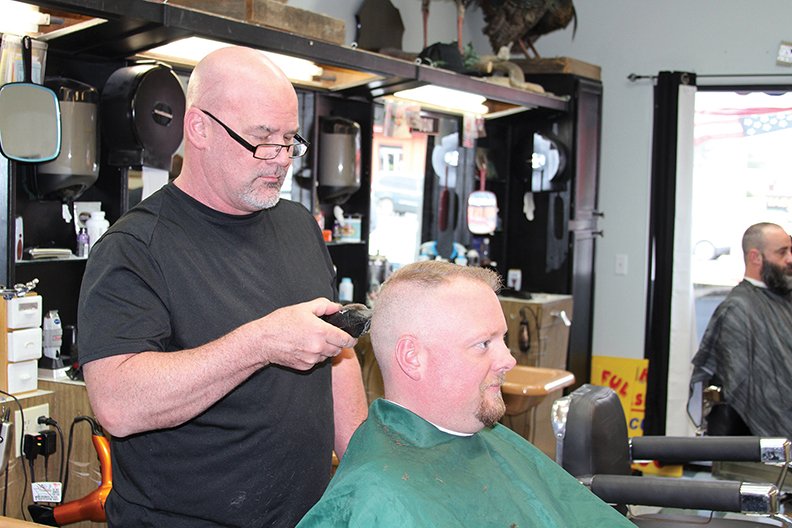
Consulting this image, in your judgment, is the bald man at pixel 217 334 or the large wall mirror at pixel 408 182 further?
the large wall mirror at pixel 408 182

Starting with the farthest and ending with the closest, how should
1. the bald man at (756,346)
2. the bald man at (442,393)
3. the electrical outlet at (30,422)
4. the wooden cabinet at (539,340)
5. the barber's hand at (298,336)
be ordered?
the wooden cabinet at (539,340), the bald man at (756,346), the electrical outlet at (30,422), the bald man at (442,393), the barber's hand at (298,336)

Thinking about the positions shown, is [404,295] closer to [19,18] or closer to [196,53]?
[19,18]

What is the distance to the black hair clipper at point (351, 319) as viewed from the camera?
1.49 meters

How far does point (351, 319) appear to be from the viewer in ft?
4.96

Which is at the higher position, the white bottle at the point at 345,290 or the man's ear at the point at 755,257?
the man's ear at the point at 755,257

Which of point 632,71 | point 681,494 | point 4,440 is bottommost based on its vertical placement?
point 681,494

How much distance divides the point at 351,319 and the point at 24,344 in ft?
4.54

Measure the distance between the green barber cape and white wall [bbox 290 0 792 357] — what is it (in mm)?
3711

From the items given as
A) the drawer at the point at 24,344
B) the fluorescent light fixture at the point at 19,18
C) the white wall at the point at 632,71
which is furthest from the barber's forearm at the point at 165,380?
the white wall at the point at 632,71

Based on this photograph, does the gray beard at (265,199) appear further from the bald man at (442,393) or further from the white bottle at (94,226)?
the white bottle at (94,226)

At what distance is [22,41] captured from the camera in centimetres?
256

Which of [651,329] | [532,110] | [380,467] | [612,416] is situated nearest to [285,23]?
[612,416]

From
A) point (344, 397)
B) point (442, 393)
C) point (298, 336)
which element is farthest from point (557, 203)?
point (298, 336)

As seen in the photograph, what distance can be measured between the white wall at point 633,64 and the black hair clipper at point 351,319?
152 inches
